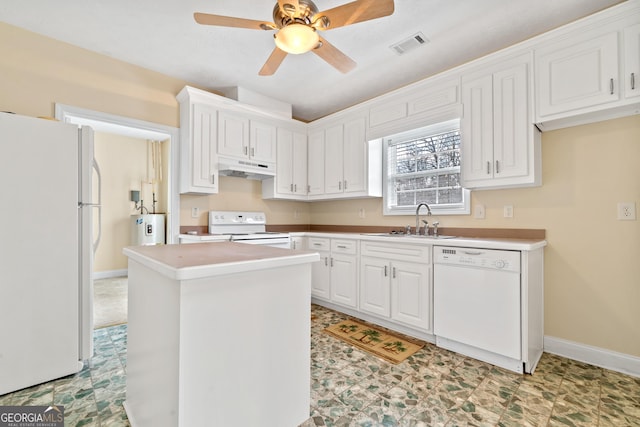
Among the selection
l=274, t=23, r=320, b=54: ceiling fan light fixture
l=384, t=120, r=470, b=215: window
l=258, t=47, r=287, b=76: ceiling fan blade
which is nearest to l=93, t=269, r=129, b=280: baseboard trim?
l=258, t=47, r=287, b=76: ceiling fan blade

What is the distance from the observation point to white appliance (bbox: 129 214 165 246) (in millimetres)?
4996

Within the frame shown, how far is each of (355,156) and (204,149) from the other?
179cm

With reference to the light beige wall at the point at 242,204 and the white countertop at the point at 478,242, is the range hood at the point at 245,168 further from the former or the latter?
the white countertop at the point at 478,242

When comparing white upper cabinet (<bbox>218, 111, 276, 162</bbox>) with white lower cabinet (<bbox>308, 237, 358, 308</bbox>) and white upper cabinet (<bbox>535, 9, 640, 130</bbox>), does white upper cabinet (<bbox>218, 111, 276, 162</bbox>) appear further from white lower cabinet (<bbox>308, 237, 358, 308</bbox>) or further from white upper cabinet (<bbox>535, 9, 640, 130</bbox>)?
white upper cabinet (<bbox>535, 9, 640, 130</bbox>)

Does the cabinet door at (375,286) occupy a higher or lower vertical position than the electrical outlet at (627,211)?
lower

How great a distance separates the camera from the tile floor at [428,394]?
161cm

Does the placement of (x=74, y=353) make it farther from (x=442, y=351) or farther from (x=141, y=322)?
(x=442, y=351)

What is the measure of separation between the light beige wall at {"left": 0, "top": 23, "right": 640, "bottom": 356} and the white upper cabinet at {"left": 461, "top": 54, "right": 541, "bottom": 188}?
0.24 m

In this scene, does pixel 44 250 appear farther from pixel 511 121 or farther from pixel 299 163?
pixel 511 121

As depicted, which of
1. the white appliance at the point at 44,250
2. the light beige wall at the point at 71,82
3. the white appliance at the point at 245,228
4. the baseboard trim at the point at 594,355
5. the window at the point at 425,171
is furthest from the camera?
the white appliance at the point at 245,228

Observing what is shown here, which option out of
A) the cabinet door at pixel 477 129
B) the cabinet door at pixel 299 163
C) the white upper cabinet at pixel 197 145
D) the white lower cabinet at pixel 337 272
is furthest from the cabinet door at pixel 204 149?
the cabinet door at pixel 477 129

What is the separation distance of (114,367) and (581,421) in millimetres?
2990

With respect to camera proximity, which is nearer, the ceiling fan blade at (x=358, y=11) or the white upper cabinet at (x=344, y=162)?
the ceiling fan blade at (x=358, y=11)

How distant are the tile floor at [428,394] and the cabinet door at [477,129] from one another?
1579 mm
